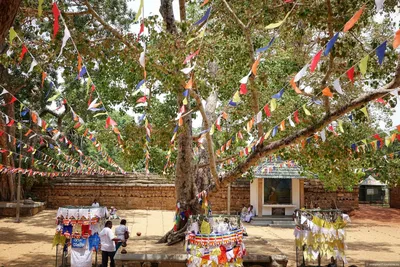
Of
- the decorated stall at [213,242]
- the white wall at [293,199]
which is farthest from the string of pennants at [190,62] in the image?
the white wall at [293,199]

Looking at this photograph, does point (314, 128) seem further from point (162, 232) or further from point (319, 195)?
point (319, 195)

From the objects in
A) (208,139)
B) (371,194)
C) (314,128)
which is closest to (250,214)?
(208,139)

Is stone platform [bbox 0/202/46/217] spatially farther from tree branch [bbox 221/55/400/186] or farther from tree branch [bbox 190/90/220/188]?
tree branch [bbox 221/55/400/186]

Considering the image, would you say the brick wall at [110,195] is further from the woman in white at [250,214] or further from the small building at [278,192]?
the small building at [278,192]

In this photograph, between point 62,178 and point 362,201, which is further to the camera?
point 362,201

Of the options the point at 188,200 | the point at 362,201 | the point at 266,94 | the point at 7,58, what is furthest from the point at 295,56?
the point at 362,201

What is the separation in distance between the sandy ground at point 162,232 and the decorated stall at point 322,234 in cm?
233

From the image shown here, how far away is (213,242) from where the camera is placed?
775 centimetres

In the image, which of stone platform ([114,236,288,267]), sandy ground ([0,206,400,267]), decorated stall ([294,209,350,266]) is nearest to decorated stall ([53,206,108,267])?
stone platform ([114,236,288,267])

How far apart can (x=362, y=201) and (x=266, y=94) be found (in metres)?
22.3

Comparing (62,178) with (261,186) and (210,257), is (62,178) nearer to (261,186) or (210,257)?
(261,186)

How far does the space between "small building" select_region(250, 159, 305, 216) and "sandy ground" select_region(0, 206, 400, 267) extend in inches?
83.7

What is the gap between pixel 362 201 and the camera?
3359 cm

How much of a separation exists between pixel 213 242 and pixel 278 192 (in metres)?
15.0
